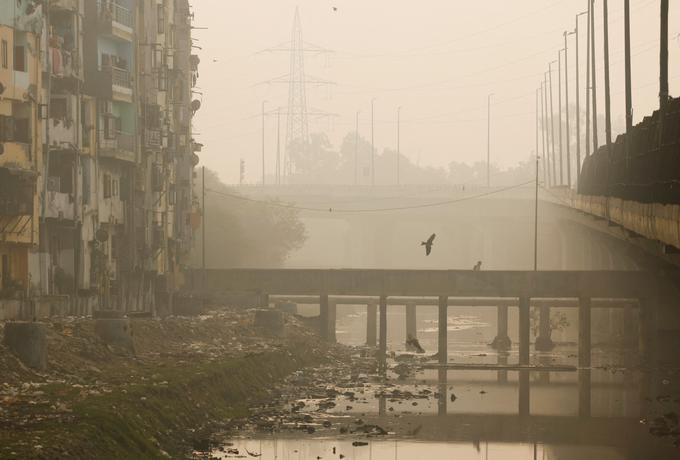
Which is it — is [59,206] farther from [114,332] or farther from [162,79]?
[162,79]

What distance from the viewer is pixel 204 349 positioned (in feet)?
190

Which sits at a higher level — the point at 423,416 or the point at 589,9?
the point at 589,9

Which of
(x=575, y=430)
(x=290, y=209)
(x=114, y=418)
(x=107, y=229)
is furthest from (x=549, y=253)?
(x=114, y=418)

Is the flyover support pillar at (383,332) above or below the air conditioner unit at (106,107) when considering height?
below

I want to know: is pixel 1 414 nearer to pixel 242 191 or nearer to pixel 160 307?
pixel 160 307

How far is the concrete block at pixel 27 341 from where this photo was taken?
41969 mm

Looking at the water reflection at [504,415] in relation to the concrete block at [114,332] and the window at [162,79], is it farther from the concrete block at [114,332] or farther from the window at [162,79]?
the window at [162,79]

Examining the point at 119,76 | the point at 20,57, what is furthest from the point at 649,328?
the point at 20,57

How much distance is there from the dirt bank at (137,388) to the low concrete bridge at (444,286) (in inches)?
472

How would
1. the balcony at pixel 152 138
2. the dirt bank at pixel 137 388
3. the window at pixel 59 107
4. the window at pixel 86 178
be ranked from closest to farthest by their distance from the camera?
the dirt bank at pixel 137 388 → the window at pixel 59 107 → the window at pixel 86 178 → the balcony at pixel 152 138

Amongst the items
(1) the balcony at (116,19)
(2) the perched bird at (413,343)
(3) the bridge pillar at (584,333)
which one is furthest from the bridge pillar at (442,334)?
(1) the balcony at (116,19)

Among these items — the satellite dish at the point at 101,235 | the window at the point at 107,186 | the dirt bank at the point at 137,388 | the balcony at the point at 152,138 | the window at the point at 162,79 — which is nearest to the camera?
the dirt bank at the point at 137,388

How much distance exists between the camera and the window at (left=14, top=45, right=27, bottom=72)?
6003cm

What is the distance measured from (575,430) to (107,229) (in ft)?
98.8
